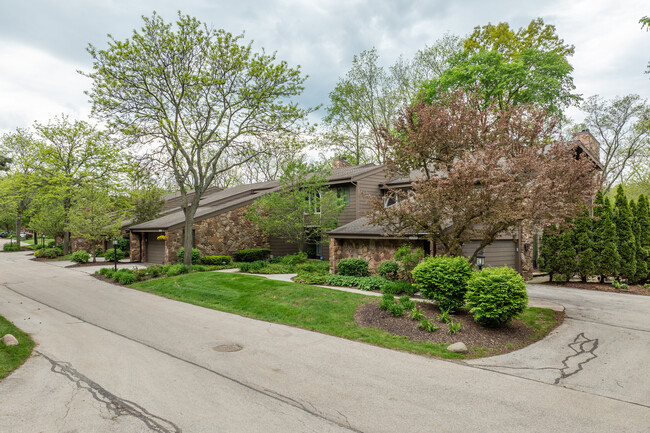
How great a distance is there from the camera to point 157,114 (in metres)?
18.1

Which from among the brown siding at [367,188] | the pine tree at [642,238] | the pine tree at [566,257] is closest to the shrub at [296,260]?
the brown siding at [367,188]

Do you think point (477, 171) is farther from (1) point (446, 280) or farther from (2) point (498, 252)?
(2) point (498, 252)

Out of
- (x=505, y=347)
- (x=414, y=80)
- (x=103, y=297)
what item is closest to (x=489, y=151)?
(x=505, y=347)

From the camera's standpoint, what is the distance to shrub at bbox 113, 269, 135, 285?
15.7 m

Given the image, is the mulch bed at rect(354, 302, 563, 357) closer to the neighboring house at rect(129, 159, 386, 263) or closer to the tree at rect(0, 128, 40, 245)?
the neighboring house at rect(129, 159, 386, 263)

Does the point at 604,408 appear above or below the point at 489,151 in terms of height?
below

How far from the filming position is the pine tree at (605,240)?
45.6 ft

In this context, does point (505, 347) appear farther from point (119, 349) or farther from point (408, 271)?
point (119, 349)

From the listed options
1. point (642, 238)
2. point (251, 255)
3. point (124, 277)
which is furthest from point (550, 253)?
point (124, 277)

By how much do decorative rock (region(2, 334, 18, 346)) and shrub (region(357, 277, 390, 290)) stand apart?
9607 millimetres

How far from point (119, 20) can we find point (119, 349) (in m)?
15.0

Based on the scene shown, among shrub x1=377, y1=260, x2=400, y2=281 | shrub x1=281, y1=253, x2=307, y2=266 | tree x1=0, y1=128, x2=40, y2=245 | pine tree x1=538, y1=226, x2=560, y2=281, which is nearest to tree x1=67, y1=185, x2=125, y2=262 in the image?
tree x1=0, y1=128, x2=40, y2=245

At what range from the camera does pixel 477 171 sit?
28.6 ft

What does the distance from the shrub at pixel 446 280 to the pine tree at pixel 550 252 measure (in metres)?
8.37
